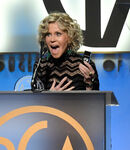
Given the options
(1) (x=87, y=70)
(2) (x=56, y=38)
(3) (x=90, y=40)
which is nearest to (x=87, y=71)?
(1) (x=87, y=70)

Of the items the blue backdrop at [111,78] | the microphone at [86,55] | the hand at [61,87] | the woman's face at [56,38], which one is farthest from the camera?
the blue backdrop at [111,78]

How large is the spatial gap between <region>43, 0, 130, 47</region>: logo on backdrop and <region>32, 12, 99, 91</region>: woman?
0.78m

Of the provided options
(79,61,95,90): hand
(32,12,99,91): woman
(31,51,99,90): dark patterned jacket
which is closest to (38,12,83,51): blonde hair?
(32,12,99,91): woman

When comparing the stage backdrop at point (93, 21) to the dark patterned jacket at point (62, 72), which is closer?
the dark patterned jacket at point (62, 72)

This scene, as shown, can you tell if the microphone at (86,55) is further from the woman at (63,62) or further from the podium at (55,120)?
the podium at (55,120)

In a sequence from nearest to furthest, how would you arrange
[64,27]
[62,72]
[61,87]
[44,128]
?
[44,128] → [61,87] → [62,72] → [64,27]

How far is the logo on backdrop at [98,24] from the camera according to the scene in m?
2.50

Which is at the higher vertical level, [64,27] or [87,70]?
[64,27]

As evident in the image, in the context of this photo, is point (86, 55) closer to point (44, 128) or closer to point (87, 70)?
point (87, 70)

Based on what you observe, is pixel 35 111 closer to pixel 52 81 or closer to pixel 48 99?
pixel 48 99

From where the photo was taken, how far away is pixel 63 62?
5.15 ft

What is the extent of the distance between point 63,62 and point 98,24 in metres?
1.03

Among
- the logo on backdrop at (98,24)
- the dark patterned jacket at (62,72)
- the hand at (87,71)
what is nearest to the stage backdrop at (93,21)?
the logo on backdrop at (98,24)

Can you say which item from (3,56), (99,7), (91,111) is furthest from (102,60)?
(91,111)
